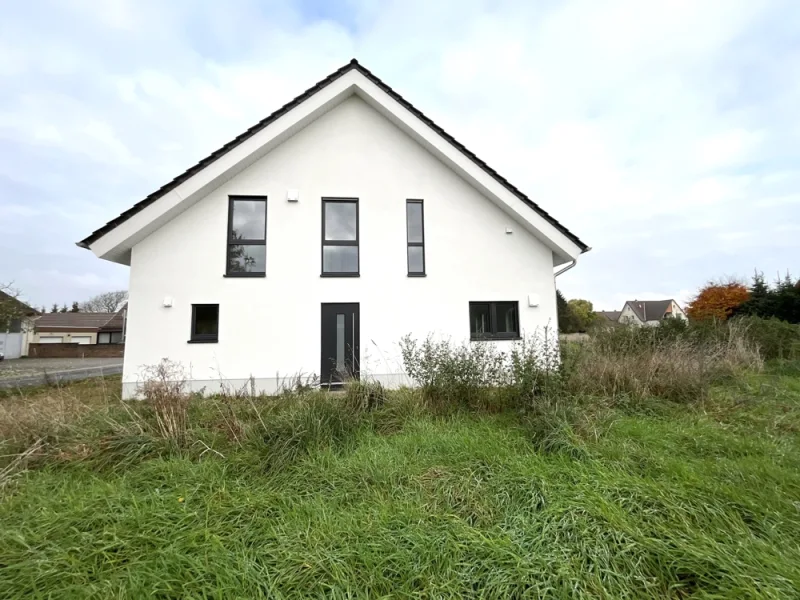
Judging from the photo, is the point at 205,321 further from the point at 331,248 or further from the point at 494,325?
the point at 494,325

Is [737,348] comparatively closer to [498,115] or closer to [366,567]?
[498,115]

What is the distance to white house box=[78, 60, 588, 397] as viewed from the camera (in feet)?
25.3

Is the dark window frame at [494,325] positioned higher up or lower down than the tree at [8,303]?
lower down

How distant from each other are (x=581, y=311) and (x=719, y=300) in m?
23.4

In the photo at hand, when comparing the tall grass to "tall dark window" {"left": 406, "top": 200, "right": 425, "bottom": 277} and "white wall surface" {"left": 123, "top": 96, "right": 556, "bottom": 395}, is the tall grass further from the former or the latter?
"tall dark window" {"left": 406, "top": 200, "right": 425, "bottom": 277}

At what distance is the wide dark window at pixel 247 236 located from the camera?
26.7 feet

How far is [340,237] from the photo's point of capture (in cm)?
850

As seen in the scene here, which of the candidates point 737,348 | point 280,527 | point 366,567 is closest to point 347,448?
point 280,527

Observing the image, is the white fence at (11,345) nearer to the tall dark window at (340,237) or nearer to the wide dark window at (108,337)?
the wide dark window at (108,337)

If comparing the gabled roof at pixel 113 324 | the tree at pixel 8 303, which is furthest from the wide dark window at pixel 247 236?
the gabled roof at pixel 113 324

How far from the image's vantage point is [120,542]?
233 cm

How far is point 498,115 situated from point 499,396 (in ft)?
31.4

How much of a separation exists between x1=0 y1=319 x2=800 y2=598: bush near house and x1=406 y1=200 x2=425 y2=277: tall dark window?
3.75 m

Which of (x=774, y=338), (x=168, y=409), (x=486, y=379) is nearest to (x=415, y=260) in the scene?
(x=486, y=379)
